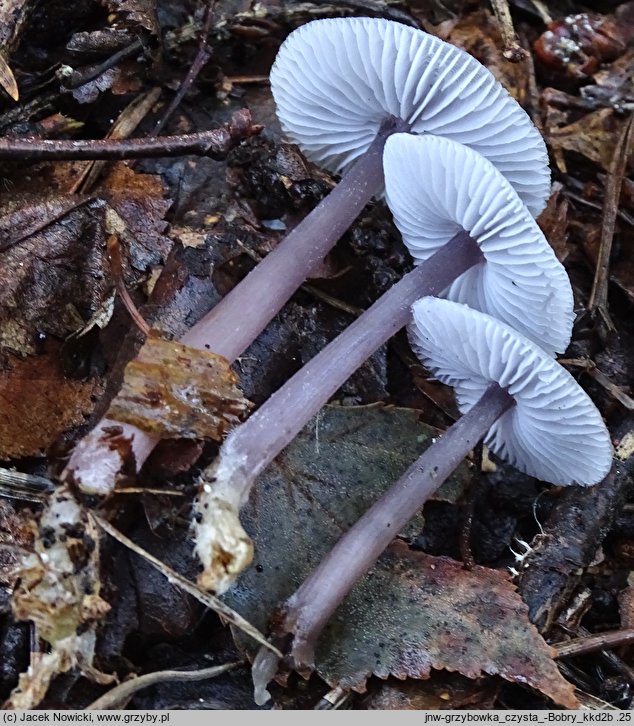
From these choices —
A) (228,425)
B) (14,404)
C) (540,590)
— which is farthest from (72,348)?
(540,590)

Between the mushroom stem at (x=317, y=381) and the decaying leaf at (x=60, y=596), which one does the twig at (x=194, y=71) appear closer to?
the mushroom stem at (x=317, y=381)

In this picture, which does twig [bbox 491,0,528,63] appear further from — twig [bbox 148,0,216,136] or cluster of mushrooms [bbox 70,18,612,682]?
twig [bbox 148,0,216,136]

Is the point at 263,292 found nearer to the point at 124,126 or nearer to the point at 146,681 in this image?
the point at 124,126

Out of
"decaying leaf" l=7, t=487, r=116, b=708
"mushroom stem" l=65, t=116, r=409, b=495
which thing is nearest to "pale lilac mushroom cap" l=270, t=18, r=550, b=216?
"mushroom stem" l=65, t=116, r=409, b=495

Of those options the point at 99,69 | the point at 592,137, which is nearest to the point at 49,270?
the point at 99,69

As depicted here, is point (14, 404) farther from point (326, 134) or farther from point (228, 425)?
point (326, 134)

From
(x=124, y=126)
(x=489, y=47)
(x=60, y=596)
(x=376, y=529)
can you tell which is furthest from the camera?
(x=489, y=47)

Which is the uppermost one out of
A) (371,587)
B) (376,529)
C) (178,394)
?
(178,394)
